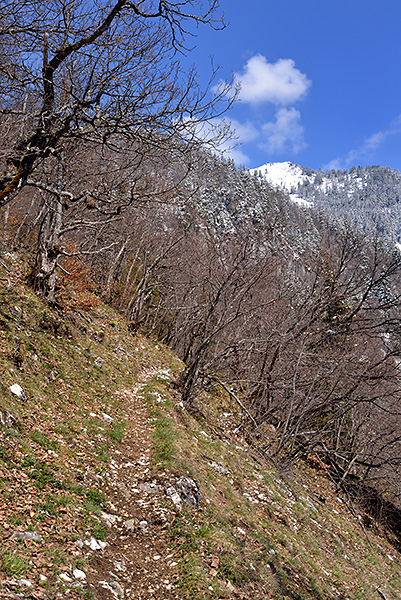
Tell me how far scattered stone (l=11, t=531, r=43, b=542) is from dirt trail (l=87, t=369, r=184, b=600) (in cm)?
68

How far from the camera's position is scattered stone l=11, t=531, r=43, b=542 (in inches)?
150

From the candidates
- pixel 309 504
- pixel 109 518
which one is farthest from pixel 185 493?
pixel 309 504

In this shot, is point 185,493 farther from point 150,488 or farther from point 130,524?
point 130,524

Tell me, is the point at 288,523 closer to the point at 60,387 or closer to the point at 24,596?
the point at 60,387

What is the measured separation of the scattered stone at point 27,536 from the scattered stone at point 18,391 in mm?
2689

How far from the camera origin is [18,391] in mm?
6246

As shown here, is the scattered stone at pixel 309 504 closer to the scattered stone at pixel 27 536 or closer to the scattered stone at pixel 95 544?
the scattered stone at pixel 95 544

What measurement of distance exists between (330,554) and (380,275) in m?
10.6

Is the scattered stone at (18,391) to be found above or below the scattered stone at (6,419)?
above

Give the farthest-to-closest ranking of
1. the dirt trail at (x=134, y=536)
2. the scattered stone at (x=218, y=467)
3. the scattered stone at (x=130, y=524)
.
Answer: the scattered stone at (x=218, y=467)
the scattered stone at (x=130, y=524)
the dirt trail at (x=134, y=536)

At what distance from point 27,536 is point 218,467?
5.11 m

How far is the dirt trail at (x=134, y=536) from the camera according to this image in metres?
4.15

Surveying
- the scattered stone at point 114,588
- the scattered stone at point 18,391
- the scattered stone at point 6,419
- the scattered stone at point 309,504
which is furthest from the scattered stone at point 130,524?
the scattered stone at point 309,504

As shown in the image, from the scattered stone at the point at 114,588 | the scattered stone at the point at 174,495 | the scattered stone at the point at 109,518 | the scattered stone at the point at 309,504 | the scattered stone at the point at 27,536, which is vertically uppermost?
the scattered stone at the point at 309,504
